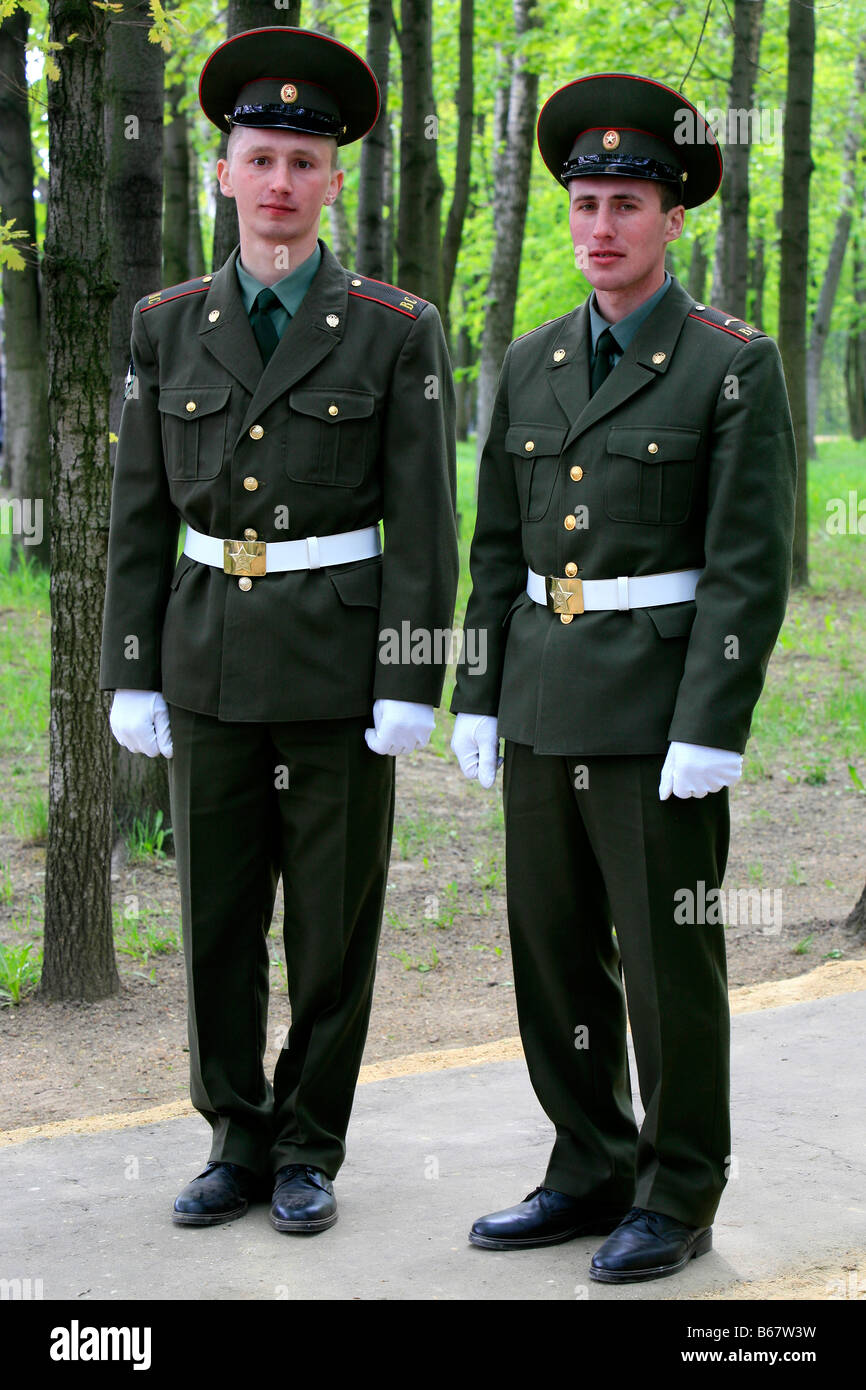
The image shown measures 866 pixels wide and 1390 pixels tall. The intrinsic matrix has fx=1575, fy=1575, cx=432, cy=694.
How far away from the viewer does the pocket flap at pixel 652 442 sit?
3213 millimetres

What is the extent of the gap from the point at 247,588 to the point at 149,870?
11.1 ft

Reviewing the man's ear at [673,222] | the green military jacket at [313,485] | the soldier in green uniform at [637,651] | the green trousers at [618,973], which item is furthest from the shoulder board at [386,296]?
the green trousers at [618,973]

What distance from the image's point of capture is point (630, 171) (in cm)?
320

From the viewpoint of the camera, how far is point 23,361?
40.3 ft

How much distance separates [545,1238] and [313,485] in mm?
1712

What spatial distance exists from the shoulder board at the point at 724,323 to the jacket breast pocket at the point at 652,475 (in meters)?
0.24

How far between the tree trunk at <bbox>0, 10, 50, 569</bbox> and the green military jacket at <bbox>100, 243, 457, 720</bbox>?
27.4 ft

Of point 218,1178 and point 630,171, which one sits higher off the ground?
point 630,171

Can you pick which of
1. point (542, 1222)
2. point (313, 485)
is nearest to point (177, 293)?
point (313, 485)

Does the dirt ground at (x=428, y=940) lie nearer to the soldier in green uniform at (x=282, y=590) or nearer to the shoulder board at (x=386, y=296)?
the soldier in green uniform at (x=282, y=590)
